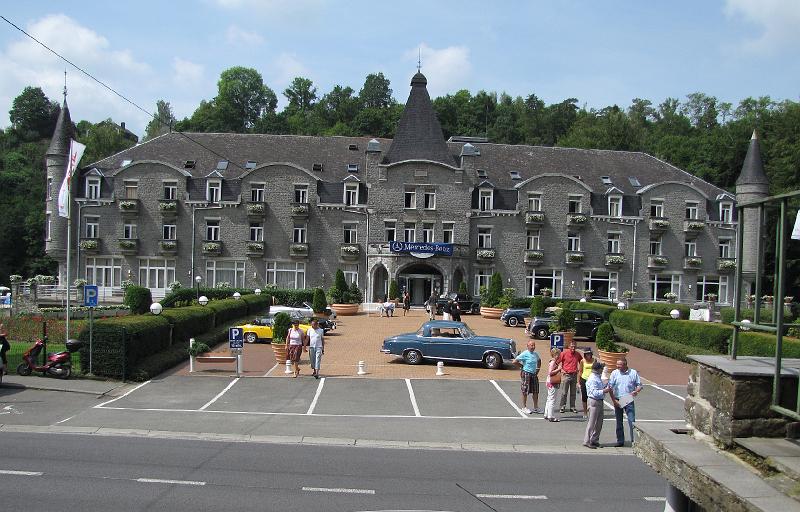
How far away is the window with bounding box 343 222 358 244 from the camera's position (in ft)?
178

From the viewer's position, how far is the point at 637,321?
107 ft

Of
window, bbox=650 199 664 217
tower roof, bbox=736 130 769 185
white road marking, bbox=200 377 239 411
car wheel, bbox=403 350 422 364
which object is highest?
tower roof, bbox=736 130 769 185

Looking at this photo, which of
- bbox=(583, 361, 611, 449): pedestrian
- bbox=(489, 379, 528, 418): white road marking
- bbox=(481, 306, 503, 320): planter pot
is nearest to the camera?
bbox=(583, 361, 611, 449): pedestrian

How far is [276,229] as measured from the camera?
5391 centimetres

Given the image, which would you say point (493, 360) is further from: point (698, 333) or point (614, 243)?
point (614, 243)

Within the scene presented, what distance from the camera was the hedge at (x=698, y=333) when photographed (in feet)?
83.5

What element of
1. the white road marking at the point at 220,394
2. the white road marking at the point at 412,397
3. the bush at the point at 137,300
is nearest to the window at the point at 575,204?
the bush at the point at 137,300

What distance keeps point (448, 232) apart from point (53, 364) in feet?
120

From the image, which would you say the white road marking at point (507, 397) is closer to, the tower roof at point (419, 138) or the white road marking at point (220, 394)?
the white road marking at point (220, 394)

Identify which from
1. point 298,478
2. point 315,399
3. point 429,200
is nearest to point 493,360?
point 315,399

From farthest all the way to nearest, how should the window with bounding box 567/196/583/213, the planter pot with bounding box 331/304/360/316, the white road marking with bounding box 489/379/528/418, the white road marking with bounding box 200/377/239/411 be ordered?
the window with bounding box 567/196/583/213, the planter pot with bounding box 331/304/360/316, the white road marking with bounding box 200/377/239/411, the white road marking with bounding box 489/379/528/418

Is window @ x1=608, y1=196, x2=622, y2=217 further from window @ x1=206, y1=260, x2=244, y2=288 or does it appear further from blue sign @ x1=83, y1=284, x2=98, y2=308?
blue sign @ x1=83, y1=284, x2=98, y2=308

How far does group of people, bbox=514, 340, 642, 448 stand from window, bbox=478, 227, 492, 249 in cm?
3530

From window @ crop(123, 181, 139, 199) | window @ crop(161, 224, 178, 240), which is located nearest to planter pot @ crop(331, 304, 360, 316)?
window @ crop(161, 224, 178, 240)
